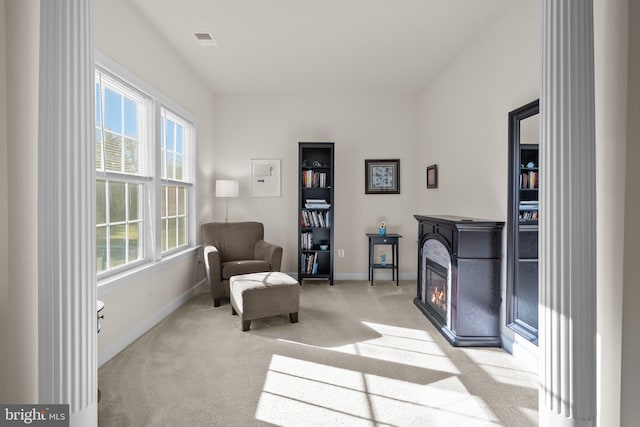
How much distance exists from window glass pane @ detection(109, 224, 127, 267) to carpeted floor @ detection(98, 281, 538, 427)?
0.72 meters

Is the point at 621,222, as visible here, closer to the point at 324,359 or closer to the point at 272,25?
the point at 324,359

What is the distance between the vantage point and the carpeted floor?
193 centimetres

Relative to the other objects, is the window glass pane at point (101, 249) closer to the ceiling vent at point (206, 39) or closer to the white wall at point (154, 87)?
the white wall at point (154, 87)

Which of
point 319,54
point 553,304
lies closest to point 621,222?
point 553,304

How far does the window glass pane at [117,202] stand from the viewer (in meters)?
2.84

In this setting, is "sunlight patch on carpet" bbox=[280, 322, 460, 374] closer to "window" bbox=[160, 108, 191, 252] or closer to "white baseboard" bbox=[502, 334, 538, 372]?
"white baseboard" bbox=[502, 334, 538, 372]

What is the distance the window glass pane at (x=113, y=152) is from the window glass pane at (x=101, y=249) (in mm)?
513

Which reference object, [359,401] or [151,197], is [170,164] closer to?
[151,197]

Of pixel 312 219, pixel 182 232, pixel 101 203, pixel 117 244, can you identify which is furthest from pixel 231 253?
pixel 101 203

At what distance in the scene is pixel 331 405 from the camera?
203 centimetres

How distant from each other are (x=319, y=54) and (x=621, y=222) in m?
3.34

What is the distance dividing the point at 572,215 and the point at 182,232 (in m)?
4.03

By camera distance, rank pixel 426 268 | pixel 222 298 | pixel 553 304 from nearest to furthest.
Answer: pixel 553 304, pixel 426 268, pixel 222 298

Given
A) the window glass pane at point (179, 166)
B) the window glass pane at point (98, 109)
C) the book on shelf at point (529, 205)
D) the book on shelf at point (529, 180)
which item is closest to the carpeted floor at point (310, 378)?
the book on shelf at point (529, 205)
